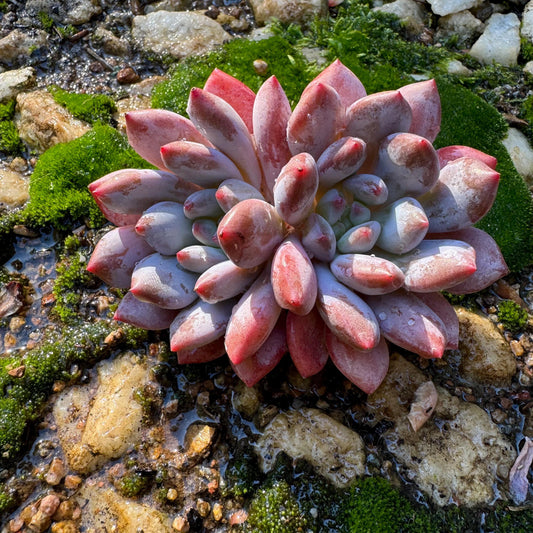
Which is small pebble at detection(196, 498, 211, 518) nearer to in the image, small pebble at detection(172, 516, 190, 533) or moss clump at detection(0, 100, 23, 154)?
small pebble at detection(172, 516, 190, 533)

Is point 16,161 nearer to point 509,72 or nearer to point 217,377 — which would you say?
point 217,377

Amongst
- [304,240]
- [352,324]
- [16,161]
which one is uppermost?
[304,240]

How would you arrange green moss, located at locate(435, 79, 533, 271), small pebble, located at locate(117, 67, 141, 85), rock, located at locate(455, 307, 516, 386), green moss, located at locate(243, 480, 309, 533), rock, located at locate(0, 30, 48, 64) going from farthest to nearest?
rock, located at locate(0, 30, 48, 64) < small pebble, located at locate(117, 67, 141, 85) < green moss, located at locate(435, 79, 533, 271) < rock, located at locate(455, 307, 516, 386) < green moss, located at locate(243, 480, 309, 533)

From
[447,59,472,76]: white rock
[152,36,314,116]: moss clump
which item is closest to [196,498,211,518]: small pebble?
[152,36,314,116]: moss clump

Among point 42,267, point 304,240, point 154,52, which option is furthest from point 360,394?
point 154,52

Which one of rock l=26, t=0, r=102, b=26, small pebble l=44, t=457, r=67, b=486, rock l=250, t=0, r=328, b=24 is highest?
rock l=250, t=0, r=328, b=24

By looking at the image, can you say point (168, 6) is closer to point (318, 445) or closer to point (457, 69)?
point (457, 69)

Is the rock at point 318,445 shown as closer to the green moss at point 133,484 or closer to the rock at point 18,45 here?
the green moss at point 133,484
